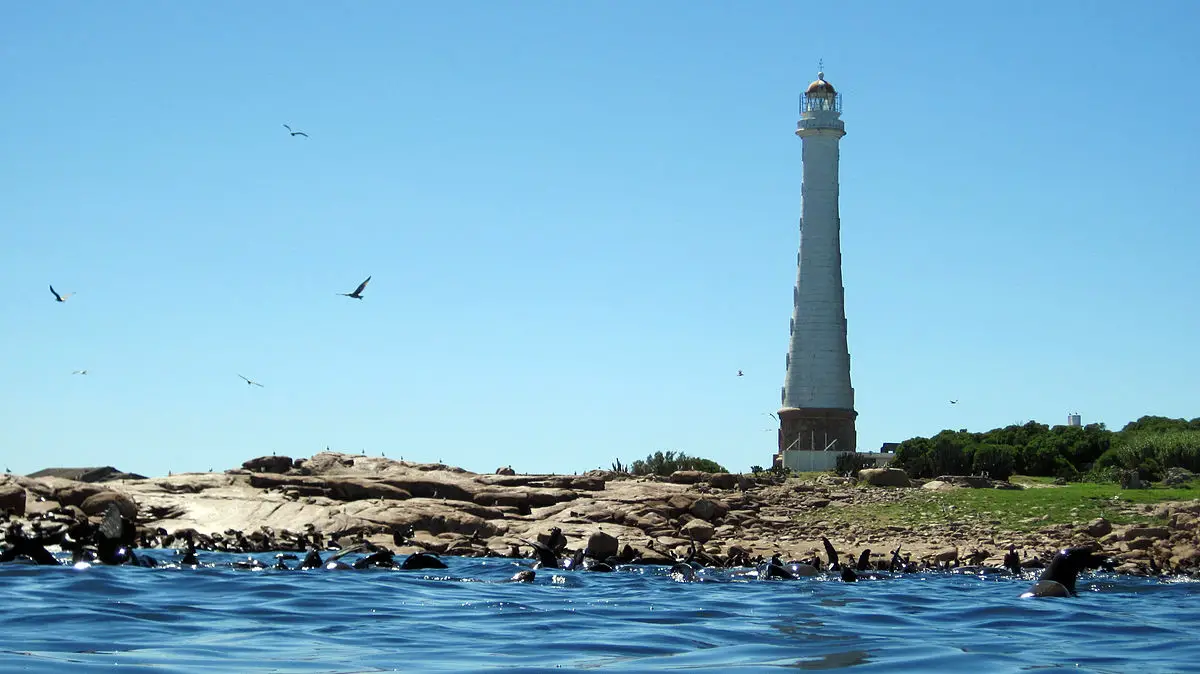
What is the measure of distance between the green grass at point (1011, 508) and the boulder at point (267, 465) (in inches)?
719

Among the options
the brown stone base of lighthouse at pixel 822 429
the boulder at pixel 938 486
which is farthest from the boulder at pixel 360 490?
the brown stone base of lighthouse at pixel 822 429

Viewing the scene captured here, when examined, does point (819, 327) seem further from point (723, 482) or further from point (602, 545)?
point (602, 545)

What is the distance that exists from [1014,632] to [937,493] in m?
26.4

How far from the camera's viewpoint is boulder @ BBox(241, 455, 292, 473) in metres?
46.7

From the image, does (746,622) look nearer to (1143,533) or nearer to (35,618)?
(35,618)

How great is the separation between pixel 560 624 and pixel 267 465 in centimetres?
3207

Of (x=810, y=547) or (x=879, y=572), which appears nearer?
(x=879, y=572)

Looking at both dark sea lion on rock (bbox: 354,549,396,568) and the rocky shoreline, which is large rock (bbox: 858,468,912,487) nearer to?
the rocky shoreline

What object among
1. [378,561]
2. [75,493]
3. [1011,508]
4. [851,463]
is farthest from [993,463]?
[75,493]

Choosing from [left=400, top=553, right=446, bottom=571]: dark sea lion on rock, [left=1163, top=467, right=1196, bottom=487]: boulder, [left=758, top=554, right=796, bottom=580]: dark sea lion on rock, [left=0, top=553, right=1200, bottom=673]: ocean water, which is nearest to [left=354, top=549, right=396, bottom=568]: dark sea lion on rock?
[left=400, top=553, right=446, bottom=571]: dark sea lion on rock

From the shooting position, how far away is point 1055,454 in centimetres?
5072

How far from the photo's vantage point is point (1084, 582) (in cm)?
2444

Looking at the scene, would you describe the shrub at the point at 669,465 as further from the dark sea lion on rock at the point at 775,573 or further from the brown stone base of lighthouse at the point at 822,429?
the dark sea lion on rock at the point at 775,573

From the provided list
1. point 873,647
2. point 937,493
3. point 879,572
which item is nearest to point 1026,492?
point 937,493
